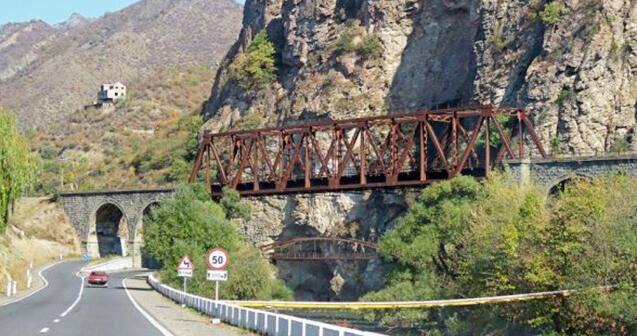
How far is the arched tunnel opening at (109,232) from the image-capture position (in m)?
130

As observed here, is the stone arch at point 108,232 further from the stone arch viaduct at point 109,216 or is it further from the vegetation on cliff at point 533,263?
the vegetation on cliff at point 533,263

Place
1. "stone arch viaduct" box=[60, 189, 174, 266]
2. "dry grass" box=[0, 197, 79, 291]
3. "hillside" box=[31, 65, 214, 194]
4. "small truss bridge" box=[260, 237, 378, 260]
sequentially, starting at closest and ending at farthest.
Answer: "small truss bridge" box=[260, 237, 378, 260] < "stone arch viaduct" box=[60, 189, 174, 266] < "dry grass" box=[0, 197, 79, 291] < "hillside" box=[31, 65, 214, 194]

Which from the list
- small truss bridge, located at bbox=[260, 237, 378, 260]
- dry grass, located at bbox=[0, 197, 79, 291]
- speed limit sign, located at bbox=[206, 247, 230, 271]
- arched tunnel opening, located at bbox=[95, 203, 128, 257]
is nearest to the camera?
speed limit sign, located at bbox=[206, 247, 230, 271]

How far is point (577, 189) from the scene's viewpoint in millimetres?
50438

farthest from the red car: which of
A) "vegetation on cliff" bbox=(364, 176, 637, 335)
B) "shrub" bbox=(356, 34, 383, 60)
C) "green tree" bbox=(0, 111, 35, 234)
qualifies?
"shrub" bbox=(356, 34, 383, 60)

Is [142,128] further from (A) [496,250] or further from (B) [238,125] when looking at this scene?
(A) [496,250]

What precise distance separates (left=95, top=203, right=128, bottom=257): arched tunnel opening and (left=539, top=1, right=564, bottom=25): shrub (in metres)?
61.2

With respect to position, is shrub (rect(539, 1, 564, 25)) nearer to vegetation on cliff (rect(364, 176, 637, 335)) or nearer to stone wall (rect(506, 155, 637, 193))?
stone wall (rect(506, 155, 637, 193))

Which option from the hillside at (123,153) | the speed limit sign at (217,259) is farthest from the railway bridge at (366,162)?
the speed limit sign at (217,259)

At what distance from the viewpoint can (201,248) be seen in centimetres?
7594

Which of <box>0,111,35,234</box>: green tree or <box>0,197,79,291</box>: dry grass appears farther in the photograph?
<box>0,197,79,291</box>: dry grass

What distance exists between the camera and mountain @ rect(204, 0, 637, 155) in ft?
275

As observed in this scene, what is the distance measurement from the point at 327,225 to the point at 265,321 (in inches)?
3030

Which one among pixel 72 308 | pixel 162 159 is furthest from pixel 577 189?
pixel 162 159
